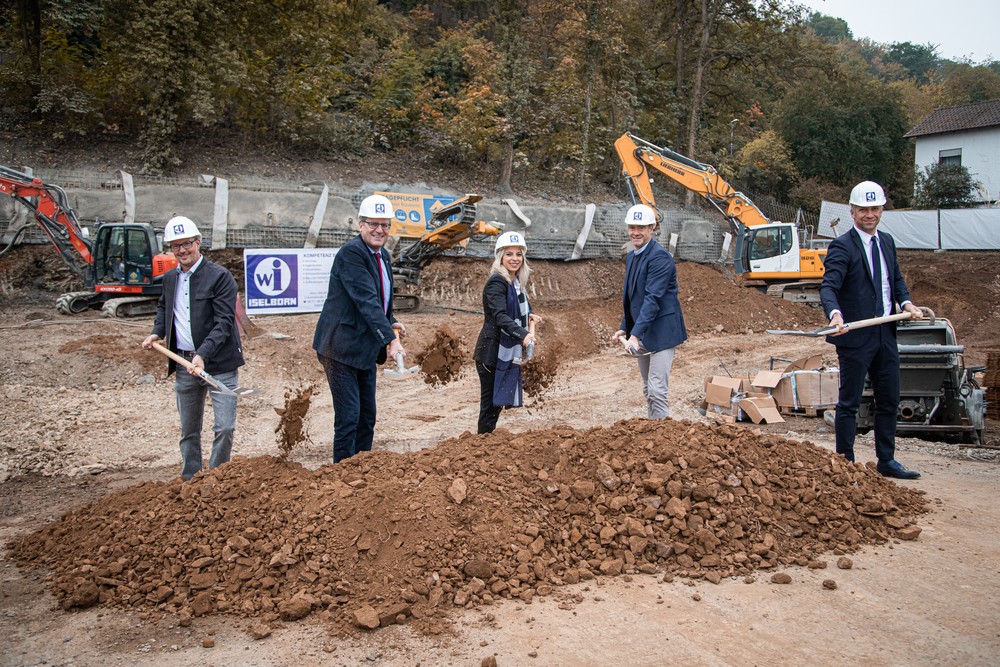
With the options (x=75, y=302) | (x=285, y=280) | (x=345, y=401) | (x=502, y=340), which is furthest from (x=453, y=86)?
(x=345, y=401)

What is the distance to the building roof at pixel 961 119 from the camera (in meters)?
35.0

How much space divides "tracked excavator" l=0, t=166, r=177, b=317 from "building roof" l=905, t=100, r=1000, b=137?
1311 inches

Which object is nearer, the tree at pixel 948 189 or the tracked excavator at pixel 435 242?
the tracked excavator at pixel 435 242

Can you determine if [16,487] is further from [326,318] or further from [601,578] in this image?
[601,578]

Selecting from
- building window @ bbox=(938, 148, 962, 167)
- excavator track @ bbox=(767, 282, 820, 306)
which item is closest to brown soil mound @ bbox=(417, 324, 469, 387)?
excavator track @ bbox=(767, 282, 820, 306)

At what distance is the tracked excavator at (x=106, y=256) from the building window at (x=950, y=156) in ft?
111

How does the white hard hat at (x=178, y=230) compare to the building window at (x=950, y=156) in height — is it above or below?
below

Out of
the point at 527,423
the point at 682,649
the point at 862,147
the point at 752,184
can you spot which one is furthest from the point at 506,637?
the point at 862,147

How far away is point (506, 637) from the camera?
12.2ft

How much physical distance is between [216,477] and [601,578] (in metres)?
2.46

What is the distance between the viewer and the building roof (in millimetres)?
34969

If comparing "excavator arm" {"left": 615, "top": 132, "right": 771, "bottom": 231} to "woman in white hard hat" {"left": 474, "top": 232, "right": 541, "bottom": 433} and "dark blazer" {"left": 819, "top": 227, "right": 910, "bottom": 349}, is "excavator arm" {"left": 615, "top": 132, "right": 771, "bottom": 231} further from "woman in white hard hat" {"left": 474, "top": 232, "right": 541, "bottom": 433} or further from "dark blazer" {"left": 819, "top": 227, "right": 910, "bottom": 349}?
"woman in white hard hat" {"left": 474, "top": 232, "right": 541, "bottom": 433}

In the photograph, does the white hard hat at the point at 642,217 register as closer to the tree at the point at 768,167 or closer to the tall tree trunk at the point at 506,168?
the tall tree trunk at the point at 506,168

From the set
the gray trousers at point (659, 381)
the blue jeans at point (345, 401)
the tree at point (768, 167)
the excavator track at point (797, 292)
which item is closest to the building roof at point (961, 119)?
the tree at point (768, 167)
